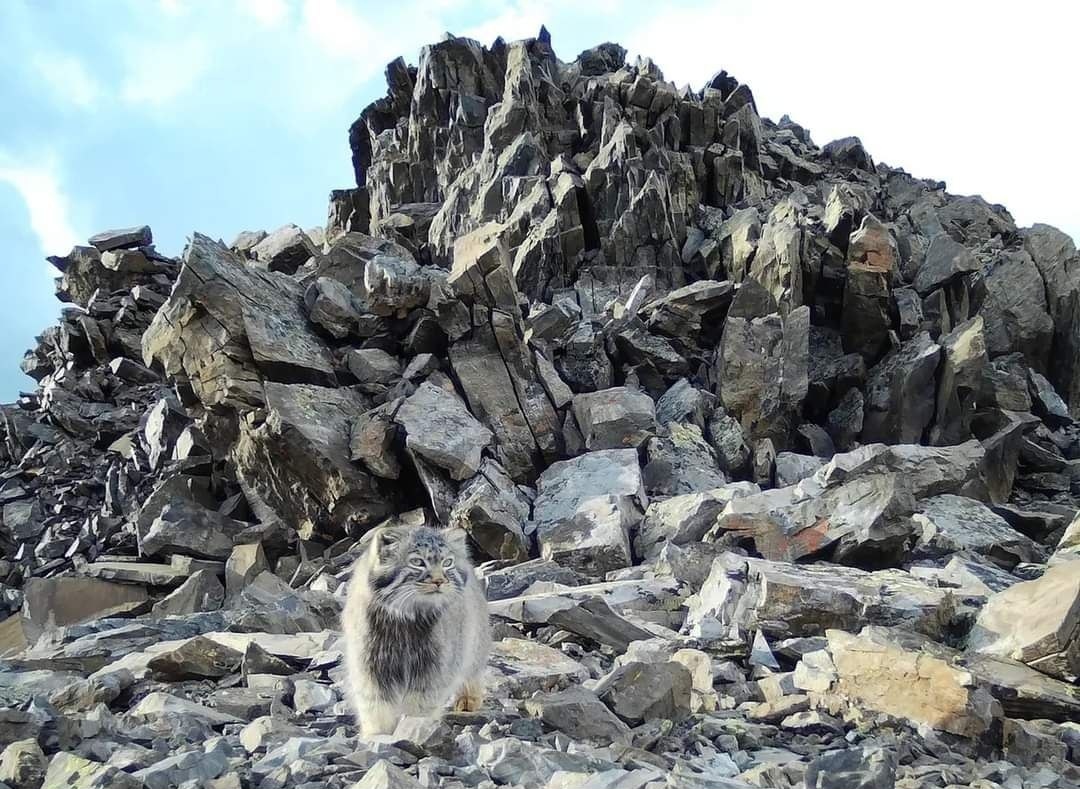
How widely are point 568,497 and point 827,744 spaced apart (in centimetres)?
1492

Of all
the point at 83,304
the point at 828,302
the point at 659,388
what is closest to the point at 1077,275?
the point at 828,302

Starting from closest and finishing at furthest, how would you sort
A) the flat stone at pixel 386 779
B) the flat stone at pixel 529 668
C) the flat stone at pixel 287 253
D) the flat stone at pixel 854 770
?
the flat stone at pixel 386 779
the flat stone at pixel 854 770
the flat stone at pixel 529 668
the flat stone at pixel 287 253

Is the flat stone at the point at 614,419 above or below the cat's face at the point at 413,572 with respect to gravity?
above

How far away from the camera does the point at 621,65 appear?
68.2m

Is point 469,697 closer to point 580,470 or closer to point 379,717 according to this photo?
Answer: point 379,717

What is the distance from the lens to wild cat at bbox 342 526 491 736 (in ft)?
22.6

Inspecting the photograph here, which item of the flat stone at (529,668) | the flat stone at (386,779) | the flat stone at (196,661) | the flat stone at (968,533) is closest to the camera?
the flat stone at (386,779)

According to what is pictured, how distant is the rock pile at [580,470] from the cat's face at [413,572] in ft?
3.90

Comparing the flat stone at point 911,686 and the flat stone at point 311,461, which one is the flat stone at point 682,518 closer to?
the flat stone at point 311,461

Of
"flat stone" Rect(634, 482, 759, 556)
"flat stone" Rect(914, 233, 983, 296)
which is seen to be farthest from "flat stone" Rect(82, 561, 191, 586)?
"flat stone" Rect(914, 233, 983, 296)

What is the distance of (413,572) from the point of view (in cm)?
691

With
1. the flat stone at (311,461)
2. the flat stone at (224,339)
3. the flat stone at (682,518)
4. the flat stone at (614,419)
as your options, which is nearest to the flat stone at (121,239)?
the flat stone at (224,339)

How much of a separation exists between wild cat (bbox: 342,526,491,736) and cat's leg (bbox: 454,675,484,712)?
0.03 m

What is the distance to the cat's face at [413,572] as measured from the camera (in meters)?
6.87
